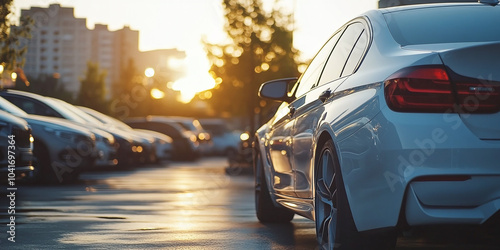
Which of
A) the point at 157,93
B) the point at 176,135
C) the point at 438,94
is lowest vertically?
the point at 157,93

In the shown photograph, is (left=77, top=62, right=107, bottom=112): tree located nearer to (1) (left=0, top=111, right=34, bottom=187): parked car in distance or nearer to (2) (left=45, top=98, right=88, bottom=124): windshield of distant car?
(2) (left=45, top=98, right=88, bottom=124): windshield of distant car

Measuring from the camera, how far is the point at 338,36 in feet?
21.3

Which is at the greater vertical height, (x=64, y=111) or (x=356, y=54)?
(x=356, y=54)

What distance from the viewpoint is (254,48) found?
29.8 metres

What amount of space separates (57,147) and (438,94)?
11298 millimetres

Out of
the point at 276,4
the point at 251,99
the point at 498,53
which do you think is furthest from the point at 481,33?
the point at 276,4

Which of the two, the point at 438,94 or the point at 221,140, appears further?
the point at 221,140

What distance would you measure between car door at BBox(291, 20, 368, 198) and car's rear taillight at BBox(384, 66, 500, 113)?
3.34 ft

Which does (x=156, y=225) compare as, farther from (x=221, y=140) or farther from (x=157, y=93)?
(x=157, y=93)

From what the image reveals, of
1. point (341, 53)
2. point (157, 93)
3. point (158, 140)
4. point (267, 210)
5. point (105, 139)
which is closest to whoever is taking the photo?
point (341, 53)

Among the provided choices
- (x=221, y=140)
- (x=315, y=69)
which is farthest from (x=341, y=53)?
(x=221, y=140)

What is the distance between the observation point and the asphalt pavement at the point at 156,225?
654 centimetres

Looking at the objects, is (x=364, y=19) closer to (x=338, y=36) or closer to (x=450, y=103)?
(x=338, y=36)

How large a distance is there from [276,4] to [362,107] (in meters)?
27.3
